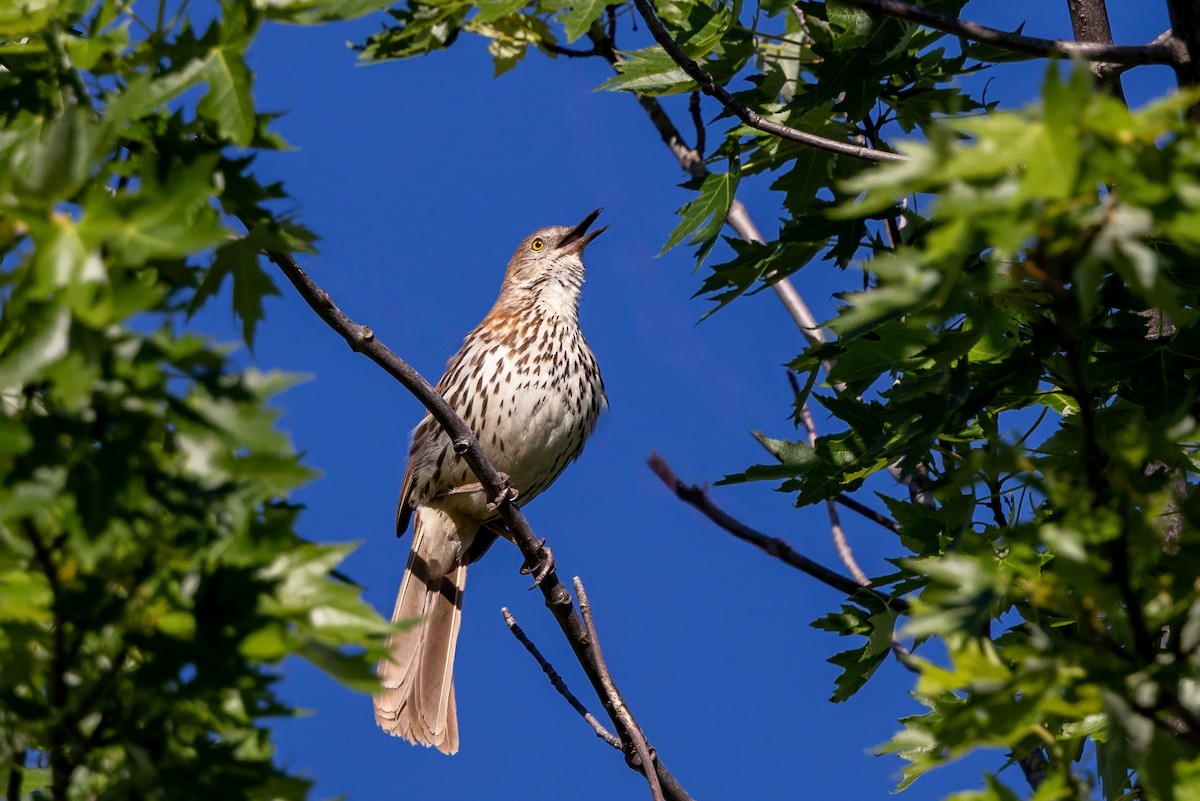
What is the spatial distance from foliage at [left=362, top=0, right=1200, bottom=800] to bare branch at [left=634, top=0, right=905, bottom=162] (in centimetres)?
7

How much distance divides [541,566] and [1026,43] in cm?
257

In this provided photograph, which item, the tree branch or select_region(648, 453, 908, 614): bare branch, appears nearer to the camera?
the tree branch

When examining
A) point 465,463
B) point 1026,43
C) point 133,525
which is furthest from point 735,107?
point 465,463

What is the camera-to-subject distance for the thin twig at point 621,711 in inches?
137

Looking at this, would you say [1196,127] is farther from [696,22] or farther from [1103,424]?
[696,22]

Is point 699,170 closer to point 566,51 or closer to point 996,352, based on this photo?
point 566,51

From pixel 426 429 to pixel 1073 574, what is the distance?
5026mm

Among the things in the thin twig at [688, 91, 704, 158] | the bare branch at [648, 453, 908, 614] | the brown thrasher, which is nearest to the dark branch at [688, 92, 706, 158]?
the thin twig at [688, 91, 704, 158]

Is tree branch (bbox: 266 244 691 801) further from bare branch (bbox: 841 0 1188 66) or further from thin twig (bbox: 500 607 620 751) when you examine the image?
bare branch (bbox: 841 0 1188 66)

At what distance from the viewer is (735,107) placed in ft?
11.8

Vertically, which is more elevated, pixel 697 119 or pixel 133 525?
pixel 697 119

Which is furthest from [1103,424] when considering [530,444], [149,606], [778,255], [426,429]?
[426,429]

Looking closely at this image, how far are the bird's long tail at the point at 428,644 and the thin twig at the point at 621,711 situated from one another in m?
1.77

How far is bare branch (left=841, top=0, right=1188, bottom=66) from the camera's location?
3002 millimetres
